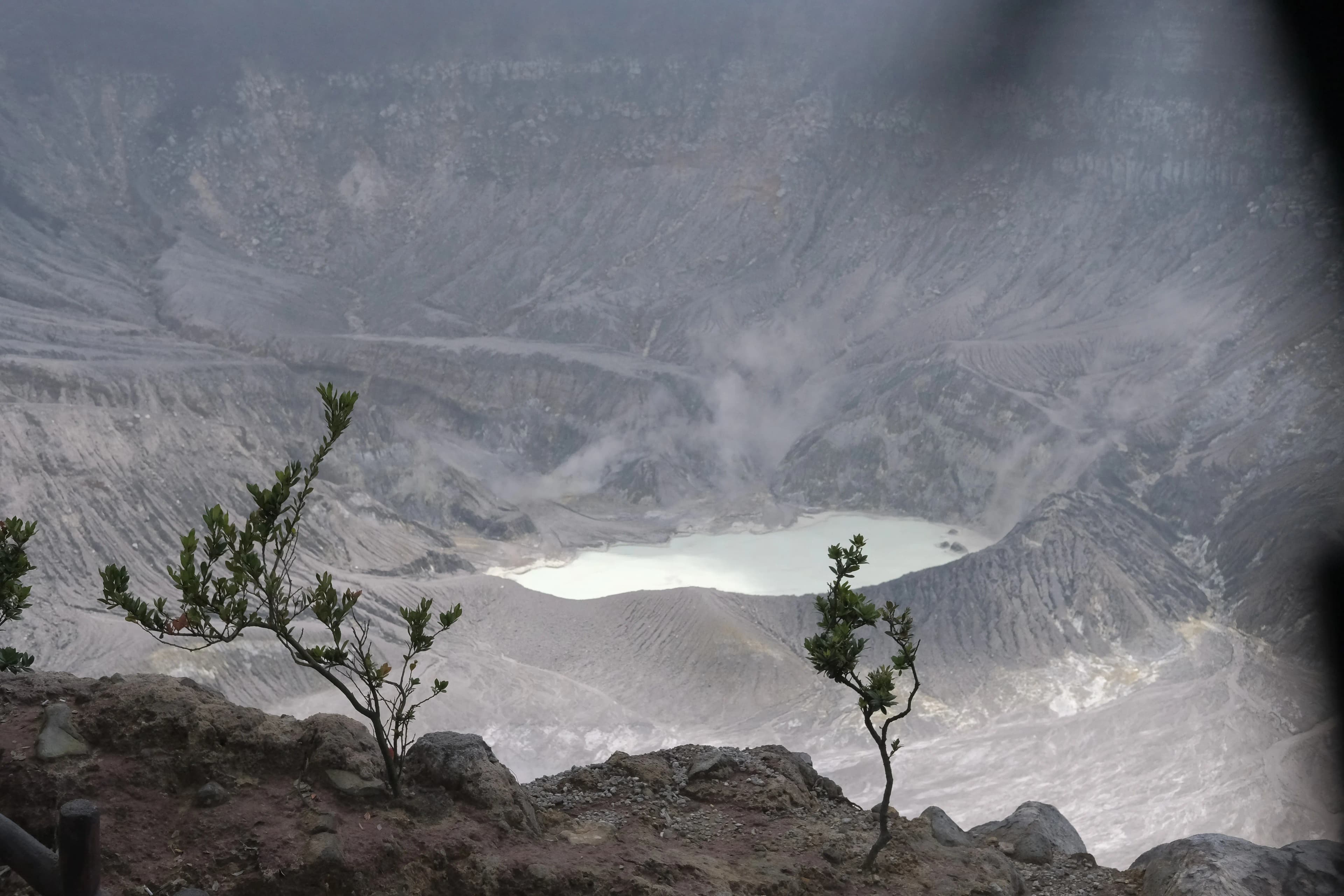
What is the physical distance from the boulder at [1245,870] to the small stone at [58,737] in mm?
9484

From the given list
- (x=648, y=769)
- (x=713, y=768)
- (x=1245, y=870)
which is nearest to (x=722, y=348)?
(x=713, y=768)

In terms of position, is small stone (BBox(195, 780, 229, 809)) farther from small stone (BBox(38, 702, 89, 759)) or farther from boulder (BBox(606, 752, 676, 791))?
boulder (BBox(606, 752, 676, 791))

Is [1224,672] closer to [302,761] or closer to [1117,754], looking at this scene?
[1117,754]

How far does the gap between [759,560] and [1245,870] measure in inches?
1727

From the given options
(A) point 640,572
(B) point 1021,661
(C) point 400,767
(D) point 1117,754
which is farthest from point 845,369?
(C) point 400,767

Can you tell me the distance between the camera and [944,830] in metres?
12.7

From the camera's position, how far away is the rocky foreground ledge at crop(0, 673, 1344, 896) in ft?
30.5

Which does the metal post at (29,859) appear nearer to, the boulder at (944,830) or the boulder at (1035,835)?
the boulder at (944,830)

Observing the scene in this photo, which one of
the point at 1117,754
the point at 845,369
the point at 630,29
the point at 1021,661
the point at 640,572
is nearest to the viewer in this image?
the point at 1117,754

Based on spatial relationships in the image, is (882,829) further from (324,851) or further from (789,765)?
(324,851)

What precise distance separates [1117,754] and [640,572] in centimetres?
2317

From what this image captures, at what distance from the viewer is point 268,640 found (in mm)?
39906

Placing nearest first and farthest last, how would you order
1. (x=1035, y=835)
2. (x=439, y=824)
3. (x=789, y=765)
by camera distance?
(x=439, y=824) < (x=789, y=765) < (x=1035, y=835)

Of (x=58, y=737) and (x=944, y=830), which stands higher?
(x=58, y=737)
